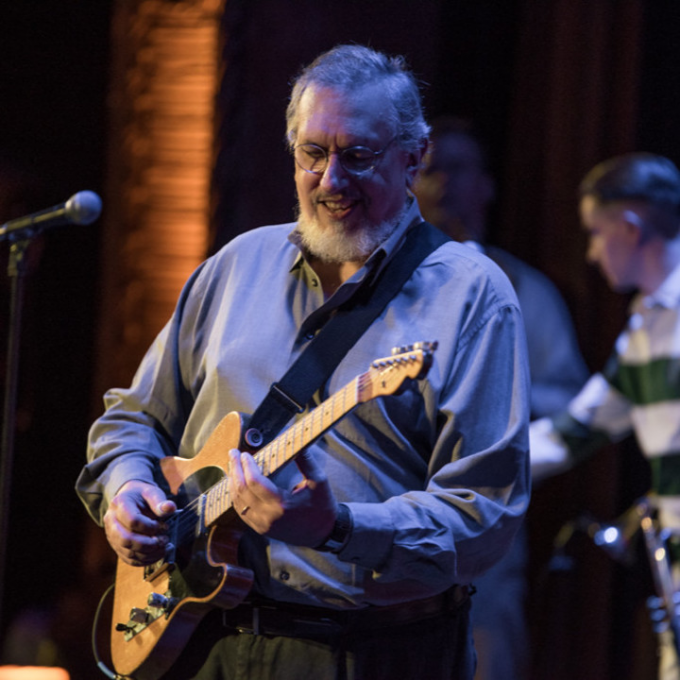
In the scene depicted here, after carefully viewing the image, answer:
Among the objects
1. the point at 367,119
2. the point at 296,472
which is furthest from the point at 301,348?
the point at 367,119

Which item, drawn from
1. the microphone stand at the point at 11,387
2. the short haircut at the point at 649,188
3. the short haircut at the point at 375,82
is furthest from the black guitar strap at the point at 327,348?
the short haircut at the point at 649,188

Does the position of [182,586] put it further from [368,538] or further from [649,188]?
[649,188]

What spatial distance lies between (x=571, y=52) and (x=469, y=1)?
1.65ft

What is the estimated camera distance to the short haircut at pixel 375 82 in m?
2.18

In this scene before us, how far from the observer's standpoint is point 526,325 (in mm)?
3859

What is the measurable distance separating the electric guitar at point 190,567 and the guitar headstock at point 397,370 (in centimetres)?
8

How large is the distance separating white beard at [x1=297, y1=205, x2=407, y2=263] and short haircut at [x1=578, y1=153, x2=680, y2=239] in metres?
1.87

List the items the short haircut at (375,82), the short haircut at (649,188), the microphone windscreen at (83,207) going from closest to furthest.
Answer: the short haircut at (375,82) → the microphone windscreen at (83,207) → the short haircut at (649,188)

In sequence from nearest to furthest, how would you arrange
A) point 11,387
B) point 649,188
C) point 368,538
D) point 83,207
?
point 368,538 → point 83,207 → point 11,387 → point 649,188

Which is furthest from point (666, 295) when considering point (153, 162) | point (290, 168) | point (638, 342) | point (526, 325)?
point (153, 162)

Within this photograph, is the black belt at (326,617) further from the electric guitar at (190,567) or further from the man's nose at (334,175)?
the man's nose at (334,175)

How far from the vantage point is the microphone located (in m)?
2.48

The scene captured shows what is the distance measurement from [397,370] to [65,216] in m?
1.20

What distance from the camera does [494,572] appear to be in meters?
3.50
